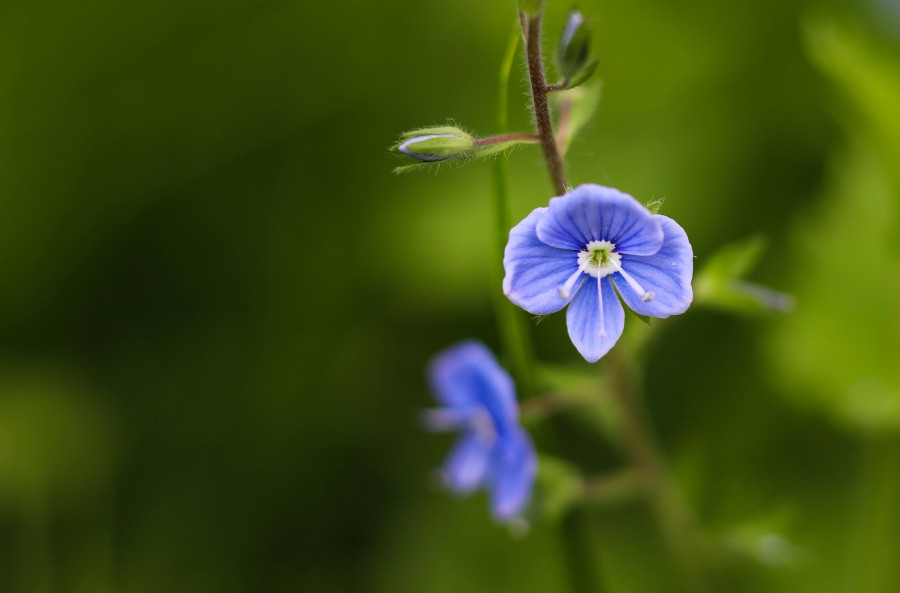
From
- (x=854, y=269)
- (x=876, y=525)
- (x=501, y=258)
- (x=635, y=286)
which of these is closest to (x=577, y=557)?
(x=501, y=258)

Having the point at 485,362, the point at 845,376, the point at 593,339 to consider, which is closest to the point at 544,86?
the point at 593,339

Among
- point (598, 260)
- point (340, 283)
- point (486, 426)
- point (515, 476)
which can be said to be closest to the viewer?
point (598, 260)

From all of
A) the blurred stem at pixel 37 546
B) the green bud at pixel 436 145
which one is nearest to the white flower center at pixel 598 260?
the green bud at pixel 436 145

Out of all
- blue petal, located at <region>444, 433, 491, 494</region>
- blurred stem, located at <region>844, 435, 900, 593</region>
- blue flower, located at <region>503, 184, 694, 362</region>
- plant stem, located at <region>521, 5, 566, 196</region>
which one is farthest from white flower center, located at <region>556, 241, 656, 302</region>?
blurred stem, located at <region>844, 435, 900, 593</region>

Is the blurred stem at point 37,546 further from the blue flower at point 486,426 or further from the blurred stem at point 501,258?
the blurred stem at point 501,258

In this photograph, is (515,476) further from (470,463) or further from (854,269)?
(854,269)
